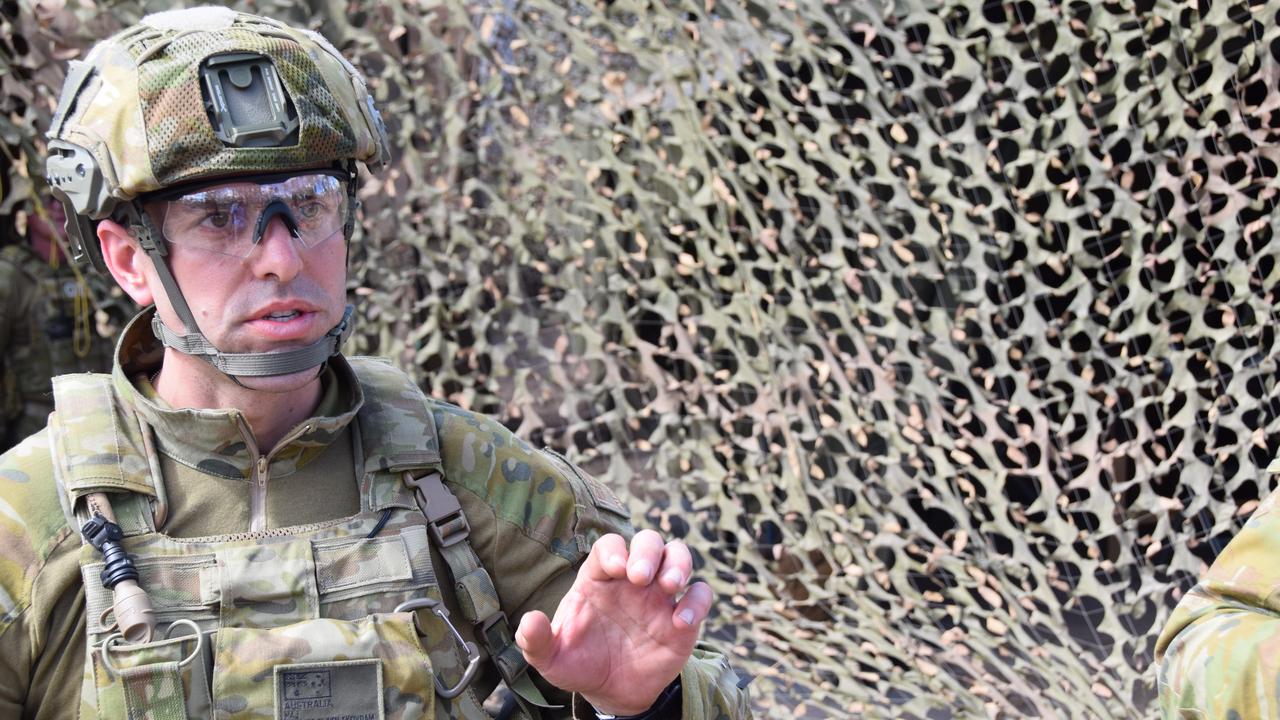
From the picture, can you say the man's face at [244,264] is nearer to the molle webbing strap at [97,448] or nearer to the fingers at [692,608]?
the molle webbing strap at [97,448]

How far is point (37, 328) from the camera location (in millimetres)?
4508

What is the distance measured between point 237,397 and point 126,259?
0.87 feet

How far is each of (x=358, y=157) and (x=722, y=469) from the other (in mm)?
2321

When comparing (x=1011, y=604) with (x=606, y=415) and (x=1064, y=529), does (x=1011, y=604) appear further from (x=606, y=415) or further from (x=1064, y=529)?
(x=606, y=415)

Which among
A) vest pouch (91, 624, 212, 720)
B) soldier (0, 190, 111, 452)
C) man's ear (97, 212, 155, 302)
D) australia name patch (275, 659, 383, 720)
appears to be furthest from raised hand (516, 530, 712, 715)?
soldier (0, 190, 111, 452)

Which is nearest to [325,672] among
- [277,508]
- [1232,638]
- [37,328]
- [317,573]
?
[317,573]

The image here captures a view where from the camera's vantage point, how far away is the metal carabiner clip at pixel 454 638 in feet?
5.57

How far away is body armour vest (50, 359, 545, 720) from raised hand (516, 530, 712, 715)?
210mm

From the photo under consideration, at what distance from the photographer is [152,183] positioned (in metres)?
1.70

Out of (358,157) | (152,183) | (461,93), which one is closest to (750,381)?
(461,93)

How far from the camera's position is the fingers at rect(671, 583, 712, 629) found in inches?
61.5

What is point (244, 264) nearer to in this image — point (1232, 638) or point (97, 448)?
point (97, 448)

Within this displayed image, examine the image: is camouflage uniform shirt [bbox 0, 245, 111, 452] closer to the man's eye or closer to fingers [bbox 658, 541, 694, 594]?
the man's eye

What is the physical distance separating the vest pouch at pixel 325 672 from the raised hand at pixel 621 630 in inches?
8.3
